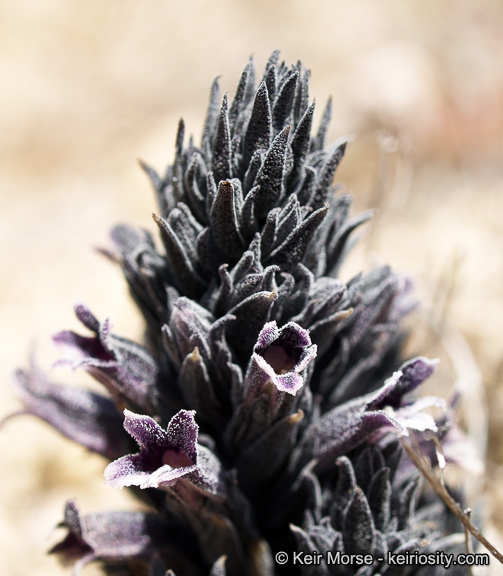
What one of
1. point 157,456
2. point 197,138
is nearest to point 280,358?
point 157,456

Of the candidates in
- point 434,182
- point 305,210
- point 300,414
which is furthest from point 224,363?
point 434,182

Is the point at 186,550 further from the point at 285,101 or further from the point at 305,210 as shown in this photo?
the point at 285,101

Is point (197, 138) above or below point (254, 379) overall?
above

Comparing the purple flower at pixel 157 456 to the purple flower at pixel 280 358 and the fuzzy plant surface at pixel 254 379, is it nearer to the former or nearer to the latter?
the fuzzy plant surface at pixel 254 379

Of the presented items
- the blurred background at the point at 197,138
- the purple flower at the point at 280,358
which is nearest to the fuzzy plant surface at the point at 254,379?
the purple flower at the point at 280,358

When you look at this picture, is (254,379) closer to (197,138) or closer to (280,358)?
(280,358)

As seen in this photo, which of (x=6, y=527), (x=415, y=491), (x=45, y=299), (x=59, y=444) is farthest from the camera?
(x=45, y=299)
